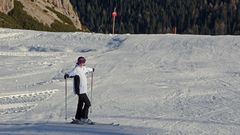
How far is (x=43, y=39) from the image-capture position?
30.5 m

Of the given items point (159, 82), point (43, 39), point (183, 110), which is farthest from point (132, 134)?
point (43, 39)

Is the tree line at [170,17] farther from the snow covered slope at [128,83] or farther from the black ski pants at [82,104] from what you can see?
the black ski pants at [82,104]

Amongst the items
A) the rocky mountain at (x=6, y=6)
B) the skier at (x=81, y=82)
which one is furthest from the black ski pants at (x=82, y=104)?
the rocky mountain at (x=6, y=6)

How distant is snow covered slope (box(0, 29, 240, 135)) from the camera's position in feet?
43.6

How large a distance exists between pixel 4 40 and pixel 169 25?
161761 millimetres

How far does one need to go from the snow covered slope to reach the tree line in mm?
154563

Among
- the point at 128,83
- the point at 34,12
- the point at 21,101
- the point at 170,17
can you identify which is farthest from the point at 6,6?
the point at 170,17

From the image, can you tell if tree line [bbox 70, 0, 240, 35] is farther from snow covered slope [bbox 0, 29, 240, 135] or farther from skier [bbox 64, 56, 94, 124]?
skier [bbox 64, 56, 94, 124]

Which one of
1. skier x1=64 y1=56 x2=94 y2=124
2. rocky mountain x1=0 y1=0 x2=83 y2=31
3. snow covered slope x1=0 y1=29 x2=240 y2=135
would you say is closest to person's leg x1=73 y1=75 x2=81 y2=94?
skier x1=64 y1=56 x2=94 y2=124

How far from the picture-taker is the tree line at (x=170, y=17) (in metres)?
186

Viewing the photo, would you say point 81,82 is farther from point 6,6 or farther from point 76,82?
point 6,6

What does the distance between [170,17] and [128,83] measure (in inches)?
6953

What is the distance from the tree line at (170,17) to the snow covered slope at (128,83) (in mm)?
154563

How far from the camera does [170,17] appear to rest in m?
195
